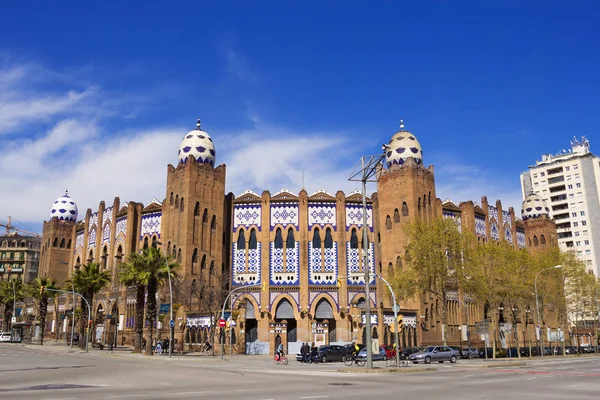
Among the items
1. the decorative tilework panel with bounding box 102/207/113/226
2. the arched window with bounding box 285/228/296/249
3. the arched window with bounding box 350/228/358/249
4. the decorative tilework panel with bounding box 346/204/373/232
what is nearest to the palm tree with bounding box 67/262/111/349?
the decorative tilework panel with bounding box 102/207/113/226

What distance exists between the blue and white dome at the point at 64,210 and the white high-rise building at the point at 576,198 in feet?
257

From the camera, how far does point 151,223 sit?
60.4 m

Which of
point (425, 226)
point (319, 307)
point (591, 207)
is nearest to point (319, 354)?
point (425, 226)

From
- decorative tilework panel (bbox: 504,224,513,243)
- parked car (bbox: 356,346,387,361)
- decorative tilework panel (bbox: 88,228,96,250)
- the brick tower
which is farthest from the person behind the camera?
the brick tower

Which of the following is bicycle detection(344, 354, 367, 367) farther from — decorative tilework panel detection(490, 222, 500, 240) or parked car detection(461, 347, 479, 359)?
decorative tilework panel detection(490, 222, 500, 240)

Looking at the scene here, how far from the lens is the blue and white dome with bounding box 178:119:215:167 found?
5784cm

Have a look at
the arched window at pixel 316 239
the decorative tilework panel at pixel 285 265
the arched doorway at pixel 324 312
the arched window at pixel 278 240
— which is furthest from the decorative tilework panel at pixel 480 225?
the arched window at pixel 278 240

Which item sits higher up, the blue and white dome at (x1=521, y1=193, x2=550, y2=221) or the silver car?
the blue and white dome at (x1=521, y1=193, x2=550, y2=221)

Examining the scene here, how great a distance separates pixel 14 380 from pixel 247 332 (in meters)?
37.0

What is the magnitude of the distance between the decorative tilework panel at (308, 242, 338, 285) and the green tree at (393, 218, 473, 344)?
43.3 feet

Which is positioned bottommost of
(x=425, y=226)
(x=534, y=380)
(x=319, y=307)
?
(x=534, y=380)

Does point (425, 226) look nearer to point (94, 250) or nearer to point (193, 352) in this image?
point (193, 352)

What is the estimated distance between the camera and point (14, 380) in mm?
19969

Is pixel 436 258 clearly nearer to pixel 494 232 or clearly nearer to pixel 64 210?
pixel 494 232
